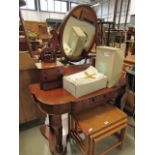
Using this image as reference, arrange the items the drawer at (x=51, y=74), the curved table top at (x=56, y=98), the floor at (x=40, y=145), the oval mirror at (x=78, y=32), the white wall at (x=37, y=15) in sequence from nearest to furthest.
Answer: the curved table top at (x=56, y=98) → the drawer at (x=51, y=74) → the oval mirror at (x=78, y=32) → the floor at (x=40, y=145) → the white wall at (x=37, y=15)

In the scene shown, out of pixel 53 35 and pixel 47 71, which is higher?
pixel 53 35

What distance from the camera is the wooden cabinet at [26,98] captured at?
1.54 m

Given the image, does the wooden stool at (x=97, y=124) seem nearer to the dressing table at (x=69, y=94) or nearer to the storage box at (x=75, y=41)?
the dressing table at (x=69, y=94)

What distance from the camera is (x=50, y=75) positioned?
1142 millimetres

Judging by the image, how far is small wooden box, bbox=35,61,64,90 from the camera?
3.66 feet

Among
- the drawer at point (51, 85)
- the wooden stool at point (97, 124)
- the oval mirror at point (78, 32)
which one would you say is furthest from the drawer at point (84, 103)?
the oval mirror at point (78, 32)

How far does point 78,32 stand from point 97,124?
2.82 feet
